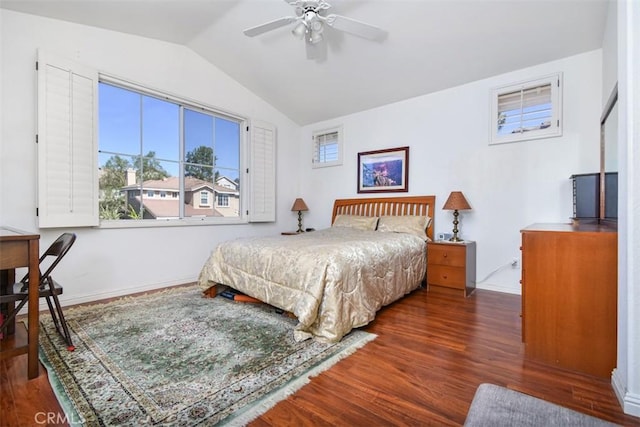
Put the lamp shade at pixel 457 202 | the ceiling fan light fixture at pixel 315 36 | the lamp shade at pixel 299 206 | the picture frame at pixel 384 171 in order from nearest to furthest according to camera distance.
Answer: the ceiling fan light fixture at pixel 315 36 < the lamp shade at pixel 457 202 < the picture frame at pixel 384 171 < the lamp shade at pixel 299 206

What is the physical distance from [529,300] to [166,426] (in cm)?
216

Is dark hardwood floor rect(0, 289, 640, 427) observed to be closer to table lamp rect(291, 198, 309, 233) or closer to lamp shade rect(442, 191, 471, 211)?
lamp shade rect(442, 191, 471, 211)

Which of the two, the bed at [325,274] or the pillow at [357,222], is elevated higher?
the pillow at [357,222]

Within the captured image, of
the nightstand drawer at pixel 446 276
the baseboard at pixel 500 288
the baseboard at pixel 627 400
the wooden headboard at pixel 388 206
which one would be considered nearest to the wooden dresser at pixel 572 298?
the baseboard at pixel 627 400

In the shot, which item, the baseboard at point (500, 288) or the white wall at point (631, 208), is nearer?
the white wall at point (631, 208)

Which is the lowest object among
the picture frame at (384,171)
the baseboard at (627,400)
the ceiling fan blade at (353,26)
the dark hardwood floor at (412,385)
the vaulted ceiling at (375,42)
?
the dark hardwood floor at (412,385)

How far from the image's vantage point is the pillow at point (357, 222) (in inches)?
161

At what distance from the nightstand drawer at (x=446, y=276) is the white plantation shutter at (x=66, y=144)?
3.78 metres

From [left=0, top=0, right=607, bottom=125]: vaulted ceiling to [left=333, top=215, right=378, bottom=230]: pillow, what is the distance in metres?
1.77

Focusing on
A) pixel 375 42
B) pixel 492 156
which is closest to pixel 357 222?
pixel 492 156

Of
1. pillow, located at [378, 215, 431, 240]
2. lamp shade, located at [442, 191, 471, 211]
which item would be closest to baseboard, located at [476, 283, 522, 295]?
pillow, located at [378, 215, 431, 240]

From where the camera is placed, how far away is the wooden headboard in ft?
13.0

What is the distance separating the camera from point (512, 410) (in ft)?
3.77

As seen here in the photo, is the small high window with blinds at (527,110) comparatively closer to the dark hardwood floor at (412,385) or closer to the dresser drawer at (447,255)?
the dresser drawer at (447,255)
